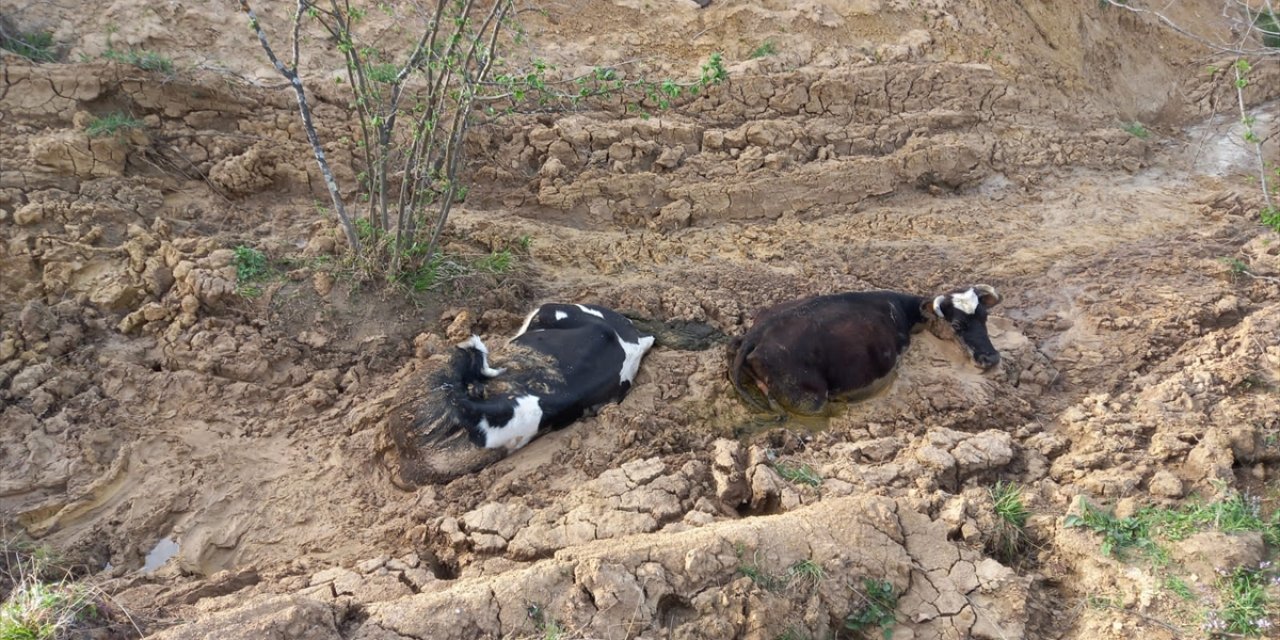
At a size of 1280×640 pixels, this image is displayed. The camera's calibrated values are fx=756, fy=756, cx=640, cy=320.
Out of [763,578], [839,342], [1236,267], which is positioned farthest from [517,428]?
[1236,267]

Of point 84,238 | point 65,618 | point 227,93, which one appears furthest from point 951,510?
point 227,93

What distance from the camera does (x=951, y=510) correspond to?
3.33m

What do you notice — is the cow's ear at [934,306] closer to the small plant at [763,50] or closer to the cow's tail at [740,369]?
the cow's tail at [740,369]

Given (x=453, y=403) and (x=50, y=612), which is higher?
(x=50, y=612)

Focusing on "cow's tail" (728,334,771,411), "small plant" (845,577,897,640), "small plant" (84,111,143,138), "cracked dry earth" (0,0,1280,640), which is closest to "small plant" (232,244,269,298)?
"cracked dry earth" (0,0,1280,640)

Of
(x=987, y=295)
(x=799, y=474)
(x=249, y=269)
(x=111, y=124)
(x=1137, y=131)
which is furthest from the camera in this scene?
(x=1137, y=131)

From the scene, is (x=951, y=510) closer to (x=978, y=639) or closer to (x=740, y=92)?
(x=978, y=639)

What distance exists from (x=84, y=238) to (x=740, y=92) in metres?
5.17

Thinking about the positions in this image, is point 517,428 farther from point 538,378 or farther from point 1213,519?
point 1213,519

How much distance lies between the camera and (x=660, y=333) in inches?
208

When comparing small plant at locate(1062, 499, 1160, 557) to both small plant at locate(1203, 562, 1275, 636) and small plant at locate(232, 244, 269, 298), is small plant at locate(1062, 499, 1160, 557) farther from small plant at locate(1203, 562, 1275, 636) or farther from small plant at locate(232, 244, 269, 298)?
small plant at locate(232, 244, 269, 298)

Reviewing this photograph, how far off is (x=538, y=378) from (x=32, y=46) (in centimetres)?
448

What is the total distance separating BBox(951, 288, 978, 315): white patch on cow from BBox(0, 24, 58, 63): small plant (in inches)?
258

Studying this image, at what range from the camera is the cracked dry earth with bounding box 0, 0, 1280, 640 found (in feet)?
10.0
